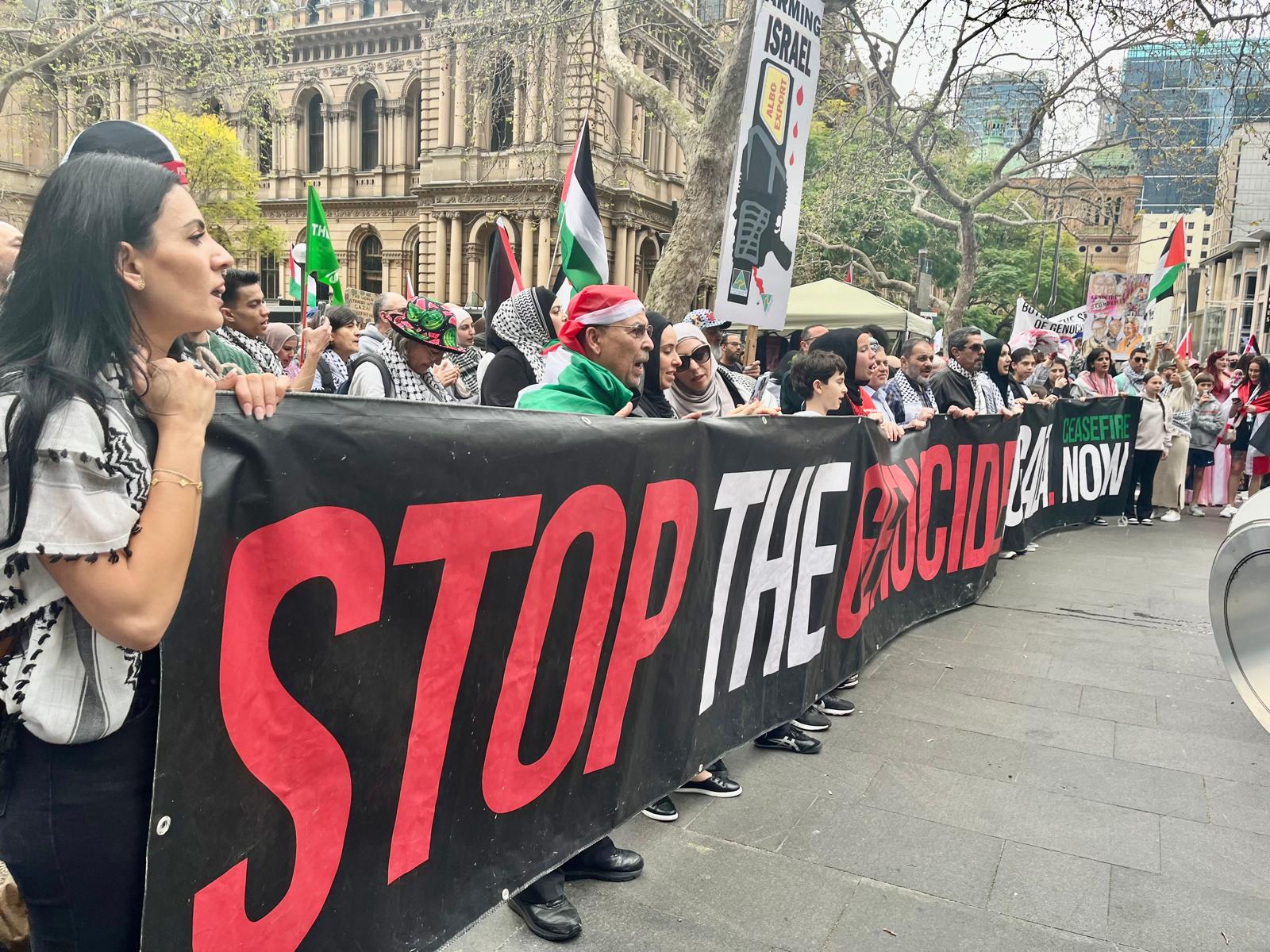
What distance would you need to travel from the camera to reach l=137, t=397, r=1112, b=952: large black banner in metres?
1.74

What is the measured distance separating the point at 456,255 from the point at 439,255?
28.2 inches

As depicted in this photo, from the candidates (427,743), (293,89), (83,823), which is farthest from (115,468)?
(293,89)

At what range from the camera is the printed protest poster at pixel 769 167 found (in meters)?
4.95

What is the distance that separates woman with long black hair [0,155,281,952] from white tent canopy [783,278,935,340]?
1533 centimetres

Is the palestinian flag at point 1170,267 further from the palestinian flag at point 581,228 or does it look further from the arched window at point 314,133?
the arched window at point 314,133

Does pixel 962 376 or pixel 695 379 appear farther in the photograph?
pixel 962 376

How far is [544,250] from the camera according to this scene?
32.2m

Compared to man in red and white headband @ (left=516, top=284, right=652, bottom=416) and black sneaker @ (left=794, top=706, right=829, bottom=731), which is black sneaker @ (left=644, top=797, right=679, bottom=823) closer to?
black sneaker @ (left=794, top=706, right=829, bottom=731)

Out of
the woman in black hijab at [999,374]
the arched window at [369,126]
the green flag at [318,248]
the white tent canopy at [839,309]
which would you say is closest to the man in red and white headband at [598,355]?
the woman in black hijab at [999,374]

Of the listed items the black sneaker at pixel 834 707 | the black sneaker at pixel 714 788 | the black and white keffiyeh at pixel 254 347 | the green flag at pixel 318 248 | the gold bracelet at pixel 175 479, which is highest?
the green flag at pixel 318 248

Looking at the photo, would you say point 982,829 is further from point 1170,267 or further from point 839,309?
point 1170,267

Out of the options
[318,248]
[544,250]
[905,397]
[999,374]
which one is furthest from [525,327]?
[544,250]

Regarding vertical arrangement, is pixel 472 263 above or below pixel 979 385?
above

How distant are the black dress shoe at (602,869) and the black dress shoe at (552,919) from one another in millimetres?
229
